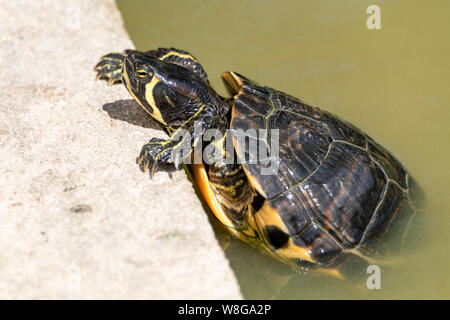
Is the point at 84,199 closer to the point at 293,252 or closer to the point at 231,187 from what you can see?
the point at 231,187

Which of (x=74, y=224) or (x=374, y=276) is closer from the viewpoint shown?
(x=74, y=224)

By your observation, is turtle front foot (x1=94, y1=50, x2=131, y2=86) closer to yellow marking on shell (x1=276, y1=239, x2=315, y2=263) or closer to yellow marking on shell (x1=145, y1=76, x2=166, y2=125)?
yellow marking on shell (x1=145, y1=76, x2=166, y2=125)

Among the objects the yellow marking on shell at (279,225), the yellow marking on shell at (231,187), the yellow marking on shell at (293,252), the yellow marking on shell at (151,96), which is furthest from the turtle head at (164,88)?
the yellow marking on shell at (293,252)

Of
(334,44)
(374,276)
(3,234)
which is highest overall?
(334,44)

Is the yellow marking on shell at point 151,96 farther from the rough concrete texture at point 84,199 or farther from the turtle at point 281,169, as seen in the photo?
the rough concrete texture at point 84,199

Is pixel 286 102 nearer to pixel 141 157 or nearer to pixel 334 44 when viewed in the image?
pixel 141 157

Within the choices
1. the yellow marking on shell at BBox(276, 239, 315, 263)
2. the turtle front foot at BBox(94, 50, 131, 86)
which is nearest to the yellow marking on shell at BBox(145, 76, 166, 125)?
the turtle front foot at BBox(94, 50, 131, 86)
